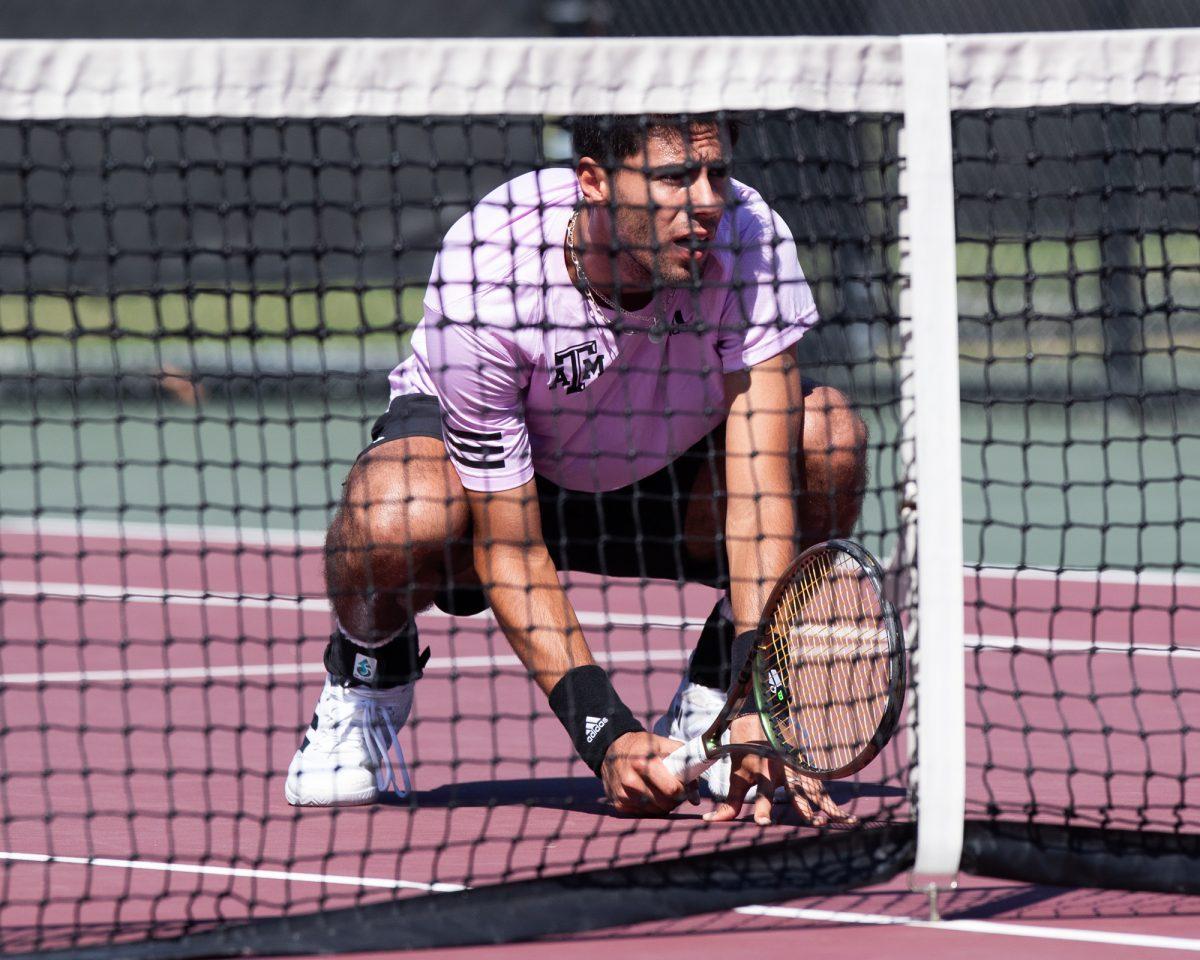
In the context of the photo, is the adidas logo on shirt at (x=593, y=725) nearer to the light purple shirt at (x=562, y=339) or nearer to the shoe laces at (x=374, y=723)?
the light purple shirt at (x=562, y=339)

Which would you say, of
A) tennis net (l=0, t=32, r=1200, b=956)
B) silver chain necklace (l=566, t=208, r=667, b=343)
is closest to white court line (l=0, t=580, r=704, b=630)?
tennis net (l=0, t=32, r=1200, b=956)

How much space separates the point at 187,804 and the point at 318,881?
0.67 metres

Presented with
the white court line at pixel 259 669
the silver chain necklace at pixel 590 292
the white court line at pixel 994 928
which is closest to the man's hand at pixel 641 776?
the white court line at pixel 994 928

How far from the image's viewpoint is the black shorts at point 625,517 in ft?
11.8

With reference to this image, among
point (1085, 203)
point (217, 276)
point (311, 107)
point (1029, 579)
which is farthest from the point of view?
point (217, 276)

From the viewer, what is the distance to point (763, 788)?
3.14 m

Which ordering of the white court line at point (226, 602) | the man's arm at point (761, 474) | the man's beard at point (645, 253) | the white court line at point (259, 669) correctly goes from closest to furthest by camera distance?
1. the man's beard at point (645, 253)
2. the man's arm at point (761, 474)
3. the white court line at point (259, 669)
4. the white court line at point (226, 602)

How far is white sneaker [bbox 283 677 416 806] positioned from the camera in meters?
3.47

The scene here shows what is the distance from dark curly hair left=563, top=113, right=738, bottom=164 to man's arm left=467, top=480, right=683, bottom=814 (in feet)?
1.84

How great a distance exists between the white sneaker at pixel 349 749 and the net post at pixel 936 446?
1.06 metres

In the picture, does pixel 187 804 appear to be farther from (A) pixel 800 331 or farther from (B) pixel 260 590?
(B) pixel 260 590

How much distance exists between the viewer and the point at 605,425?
140 inches

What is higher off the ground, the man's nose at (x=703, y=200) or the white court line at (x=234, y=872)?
the man's nose at (x=703, y=200)

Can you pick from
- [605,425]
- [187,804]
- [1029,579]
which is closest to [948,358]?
[605,425]
